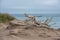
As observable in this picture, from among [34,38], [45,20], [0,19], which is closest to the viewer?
[34,38]

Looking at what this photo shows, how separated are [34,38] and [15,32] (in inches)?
29.7

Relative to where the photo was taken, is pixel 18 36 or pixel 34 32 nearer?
pixel 18 36

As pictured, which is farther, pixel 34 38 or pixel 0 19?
pixel 0 19

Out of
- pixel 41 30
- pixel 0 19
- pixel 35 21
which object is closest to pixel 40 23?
pixel 35 21

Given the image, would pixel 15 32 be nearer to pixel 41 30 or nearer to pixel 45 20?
pixel 41 30

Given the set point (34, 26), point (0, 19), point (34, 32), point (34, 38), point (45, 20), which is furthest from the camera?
point (0, 19)

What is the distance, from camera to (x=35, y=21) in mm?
8648

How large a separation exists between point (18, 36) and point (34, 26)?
147 centimetres

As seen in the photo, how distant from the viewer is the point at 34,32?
7.39 m

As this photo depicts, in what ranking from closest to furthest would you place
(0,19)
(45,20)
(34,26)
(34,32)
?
(34,32) → (34,26) → (45,20) → (0,19)

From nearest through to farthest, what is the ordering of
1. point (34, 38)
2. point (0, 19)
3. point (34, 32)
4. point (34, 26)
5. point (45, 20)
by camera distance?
point (34, 38) < point (34, 32) < point (34, 26) < point (45, 20) < point (0, 19)

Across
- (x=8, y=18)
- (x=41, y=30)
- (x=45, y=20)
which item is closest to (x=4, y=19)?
(x=8, y=18)

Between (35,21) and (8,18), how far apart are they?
A: 7.68 m

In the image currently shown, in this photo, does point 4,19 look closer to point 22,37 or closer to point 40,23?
point 40,23
